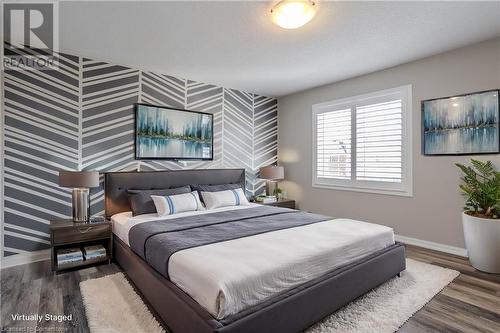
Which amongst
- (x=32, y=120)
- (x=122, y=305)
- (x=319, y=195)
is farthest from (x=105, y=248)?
(x=319, y=195)

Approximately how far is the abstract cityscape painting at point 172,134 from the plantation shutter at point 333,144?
79.6 inches

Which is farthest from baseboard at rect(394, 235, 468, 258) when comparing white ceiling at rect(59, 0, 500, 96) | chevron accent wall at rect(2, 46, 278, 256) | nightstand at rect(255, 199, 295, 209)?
chevron accent wall at rect(2, 46, 278, 256)

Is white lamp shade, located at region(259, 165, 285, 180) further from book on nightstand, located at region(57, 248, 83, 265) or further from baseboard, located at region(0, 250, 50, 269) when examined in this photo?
baseboard, located at region(0, 250, 50, 269)

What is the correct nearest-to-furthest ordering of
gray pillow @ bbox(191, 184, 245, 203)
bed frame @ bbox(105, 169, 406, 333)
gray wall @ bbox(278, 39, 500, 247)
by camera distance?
bed frame @ bbox(105, 169, 406, 333) → gray wall @ bbox(278, 39, 500, 247) → gray pillow @ bbox(191, 184, 245, 203)


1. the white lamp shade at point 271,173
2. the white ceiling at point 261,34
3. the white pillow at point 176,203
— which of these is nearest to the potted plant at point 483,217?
the white ceiling at point 261,34

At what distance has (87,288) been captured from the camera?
2.48 meters

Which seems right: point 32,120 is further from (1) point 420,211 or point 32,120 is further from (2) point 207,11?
(1) point 420,211

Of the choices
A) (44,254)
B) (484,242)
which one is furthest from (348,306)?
(44,254)

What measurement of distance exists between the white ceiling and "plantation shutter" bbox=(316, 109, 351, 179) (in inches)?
33.7

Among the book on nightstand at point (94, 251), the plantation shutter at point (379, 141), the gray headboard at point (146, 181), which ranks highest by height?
the plantation shutter at point (379, 141)

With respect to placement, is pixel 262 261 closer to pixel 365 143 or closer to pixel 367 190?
pixel 367 190

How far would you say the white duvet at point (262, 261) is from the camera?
158 centimetres

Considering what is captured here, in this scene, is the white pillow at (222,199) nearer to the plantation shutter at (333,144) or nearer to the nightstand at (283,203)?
→ the nightstand at (283,203)

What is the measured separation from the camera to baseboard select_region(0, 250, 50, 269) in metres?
3.00
